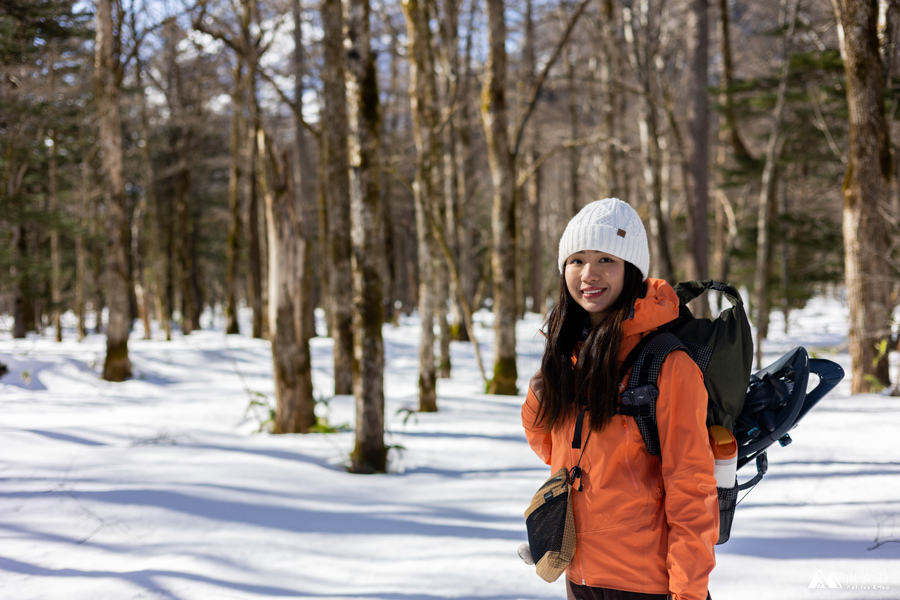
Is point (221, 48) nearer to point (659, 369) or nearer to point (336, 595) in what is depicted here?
point (336, 595)

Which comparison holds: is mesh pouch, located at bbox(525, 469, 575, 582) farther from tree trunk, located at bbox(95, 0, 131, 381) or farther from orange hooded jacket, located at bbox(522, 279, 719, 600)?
tree trunk, located at bbox(95, 0, 131, 381)

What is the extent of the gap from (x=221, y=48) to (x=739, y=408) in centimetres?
1607

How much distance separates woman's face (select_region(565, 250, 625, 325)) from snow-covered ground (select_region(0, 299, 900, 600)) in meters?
1.94

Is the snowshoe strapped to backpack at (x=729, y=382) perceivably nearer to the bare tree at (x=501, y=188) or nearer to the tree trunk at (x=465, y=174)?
the bare tree at (x=501, y=188)

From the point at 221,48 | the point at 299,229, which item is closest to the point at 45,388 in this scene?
the point at 299,229

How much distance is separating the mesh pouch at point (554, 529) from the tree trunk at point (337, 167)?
19.3ft

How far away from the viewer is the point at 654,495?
1569mm

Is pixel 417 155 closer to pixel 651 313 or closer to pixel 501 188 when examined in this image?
pixel 501 188

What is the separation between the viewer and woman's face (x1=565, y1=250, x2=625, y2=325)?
1.73m

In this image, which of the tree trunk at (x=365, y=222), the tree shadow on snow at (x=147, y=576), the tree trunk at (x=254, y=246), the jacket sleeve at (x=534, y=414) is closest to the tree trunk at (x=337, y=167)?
the tree trunk at (x=365, y=222)

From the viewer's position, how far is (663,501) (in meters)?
1.58

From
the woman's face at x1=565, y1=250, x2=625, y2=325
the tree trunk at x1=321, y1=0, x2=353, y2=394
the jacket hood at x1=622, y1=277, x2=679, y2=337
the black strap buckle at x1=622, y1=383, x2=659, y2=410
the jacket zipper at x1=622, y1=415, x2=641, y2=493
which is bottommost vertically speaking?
the jacket zipper at x1=622, y1=415, x2=641, y2=493

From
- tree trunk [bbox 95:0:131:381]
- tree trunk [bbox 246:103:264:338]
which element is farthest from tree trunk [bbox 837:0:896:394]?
tree trunk [bbox 246:103:264:338]

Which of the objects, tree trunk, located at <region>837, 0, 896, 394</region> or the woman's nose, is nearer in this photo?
the woman's nose
